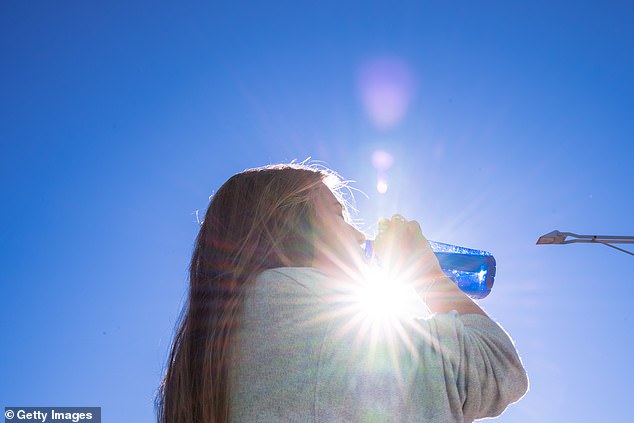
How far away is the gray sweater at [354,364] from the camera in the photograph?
1807 millimetres

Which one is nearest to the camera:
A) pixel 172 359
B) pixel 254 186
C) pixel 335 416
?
pixel 335 416

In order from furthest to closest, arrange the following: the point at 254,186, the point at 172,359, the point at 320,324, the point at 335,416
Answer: the point at 254,186
the point at 172,359
the point at 320,324
the point at 335,416

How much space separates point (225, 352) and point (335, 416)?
43 cm

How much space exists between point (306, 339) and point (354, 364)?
0.58 ft

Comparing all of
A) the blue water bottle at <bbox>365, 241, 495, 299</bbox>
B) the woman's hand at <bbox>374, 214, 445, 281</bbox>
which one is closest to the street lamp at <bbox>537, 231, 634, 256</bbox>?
the blue water bottle at <bbox>365, 241, 495, 299</bbox>

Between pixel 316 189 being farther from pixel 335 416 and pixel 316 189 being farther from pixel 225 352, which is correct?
pixel 335 416

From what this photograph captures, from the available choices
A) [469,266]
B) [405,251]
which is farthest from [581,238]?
[405,251]

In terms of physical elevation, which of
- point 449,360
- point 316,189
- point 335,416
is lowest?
point 335,416

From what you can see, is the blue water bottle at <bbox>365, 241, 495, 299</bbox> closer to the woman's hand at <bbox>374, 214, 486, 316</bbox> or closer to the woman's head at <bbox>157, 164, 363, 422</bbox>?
the woman's hand at <bbox>374, 214, 486, 316</bbox>

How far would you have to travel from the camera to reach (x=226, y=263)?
2.12 m

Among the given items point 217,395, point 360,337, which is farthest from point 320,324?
point 217,395

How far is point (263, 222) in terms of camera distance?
2.15 meters

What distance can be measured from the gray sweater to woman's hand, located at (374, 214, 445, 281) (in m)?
0.44

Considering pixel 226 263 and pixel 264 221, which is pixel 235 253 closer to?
pixel 226 263
